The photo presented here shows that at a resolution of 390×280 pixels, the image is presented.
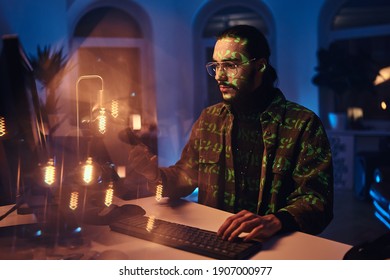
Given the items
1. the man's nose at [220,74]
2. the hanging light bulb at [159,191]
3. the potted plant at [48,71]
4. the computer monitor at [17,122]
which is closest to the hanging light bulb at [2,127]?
the computer monitor at [17,122]

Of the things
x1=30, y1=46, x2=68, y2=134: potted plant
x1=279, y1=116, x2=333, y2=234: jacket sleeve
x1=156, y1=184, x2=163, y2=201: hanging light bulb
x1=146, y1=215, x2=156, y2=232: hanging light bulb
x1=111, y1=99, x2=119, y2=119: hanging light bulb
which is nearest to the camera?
x1=146, y1=215, x2=156, y2=232: hanging light bulb

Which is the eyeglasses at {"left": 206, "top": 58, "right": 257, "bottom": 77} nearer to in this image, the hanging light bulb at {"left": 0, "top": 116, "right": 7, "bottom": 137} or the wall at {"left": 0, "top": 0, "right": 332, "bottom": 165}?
the hanging light bulb at {"left": 0, "top": 116, "right": 7, "bottom": 137}

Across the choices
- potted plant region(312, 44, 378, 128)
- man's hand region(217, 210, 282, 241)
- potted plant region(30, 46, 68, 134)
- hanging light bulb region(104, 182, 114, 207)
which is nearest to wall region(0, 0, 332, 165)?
potted plant region(312, 44, 378, 128)

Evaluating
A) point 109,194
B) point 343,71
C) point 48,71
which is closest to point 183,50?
point 48,71

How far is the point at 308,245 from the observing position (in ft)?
3.12

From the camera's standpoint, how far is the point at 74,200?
1261 mm

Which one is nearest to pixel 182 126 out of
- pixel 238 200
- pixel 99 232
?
pixel 238 200

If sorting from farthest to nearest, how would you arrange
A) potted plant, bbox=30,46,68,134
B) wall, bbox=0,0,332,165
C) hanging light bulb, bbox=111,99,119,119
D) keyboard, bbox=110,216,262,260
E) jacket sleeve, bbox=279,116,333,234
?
wall, bbox=0,0,332,165 < potted plant, bbox=30,46,68,134 < hanging light bulb, bbox=111,99,119,119 < jacket sleeve, bbox=279,116,333,234 < keyboard, bbox=110,216,262,260

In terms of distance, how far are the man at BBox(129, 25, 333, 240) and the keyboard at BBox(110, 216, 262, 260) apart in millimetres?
277

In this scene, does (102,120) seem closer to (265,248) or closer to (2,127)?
(2,127)

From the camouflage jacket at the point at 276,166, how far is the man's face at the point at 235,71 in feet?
0.23

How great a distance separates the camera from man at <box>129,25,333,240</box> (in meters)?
1.29

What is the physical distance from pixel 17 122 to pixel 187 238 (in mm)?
505

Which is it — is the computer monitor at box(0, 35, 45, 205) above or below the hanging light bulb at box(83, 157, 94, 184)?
above
